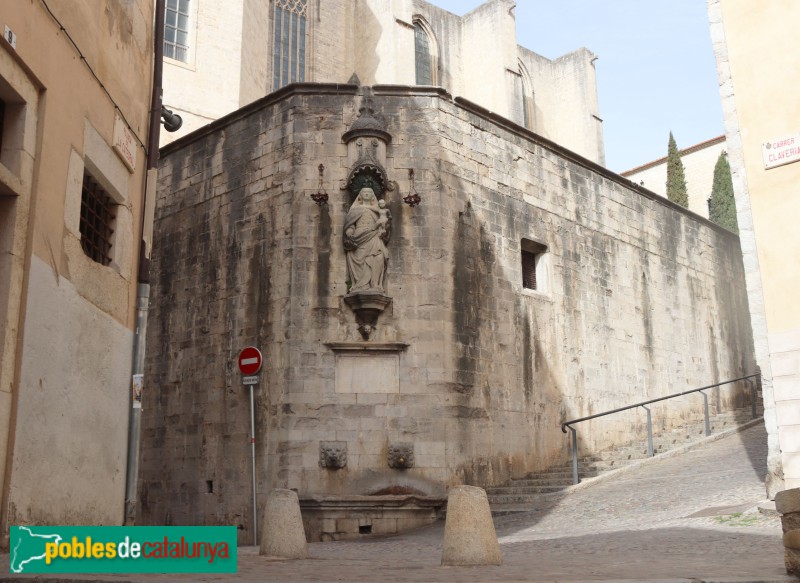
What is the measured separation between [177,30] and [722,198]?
22.9m

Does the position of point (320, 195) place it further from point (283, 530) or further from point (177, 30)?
point (177, 30)

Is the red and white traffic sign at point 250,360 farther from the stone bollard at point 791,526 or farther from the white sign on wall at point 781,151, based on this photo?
the stone bollard at point 791,526

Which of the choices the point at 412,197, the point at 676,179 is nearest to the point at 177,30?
the point at 412,197

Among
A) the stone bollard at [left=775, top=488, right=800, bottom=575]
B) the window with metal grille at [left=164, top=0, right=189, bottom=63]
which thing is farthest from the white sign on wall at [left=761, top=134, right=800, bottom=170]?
the window with metal grille at [left=164, top=0, right=189, bottom=63]

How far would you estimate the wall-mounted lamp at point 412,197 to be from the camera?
13.0 m

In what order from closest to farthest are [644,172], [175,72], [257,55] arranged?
[175,72] → [257,55] → [644,172]

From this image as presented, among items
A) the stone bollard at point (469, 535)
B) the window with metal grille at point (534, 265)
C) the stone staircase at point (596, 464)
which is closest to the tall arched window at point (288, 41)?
the window with metal grille at point (534, 265)

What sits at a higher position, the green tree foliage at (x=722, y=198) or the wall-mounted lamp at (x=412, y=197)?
the green tree foliage at (x=722, y=198)

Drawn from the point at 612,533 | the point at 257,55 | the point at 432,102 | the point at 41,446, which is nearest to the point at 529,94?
the point at 257,55

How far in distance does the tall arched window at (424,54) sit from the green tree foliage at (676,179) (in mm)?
12612

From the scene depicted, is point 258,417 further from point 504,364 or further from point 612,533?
point 612,533

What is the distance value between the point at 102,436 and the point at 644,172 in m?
38.3

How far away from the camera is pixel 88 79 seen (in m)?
8.12

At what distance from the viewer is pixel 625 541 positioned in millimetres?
8094
